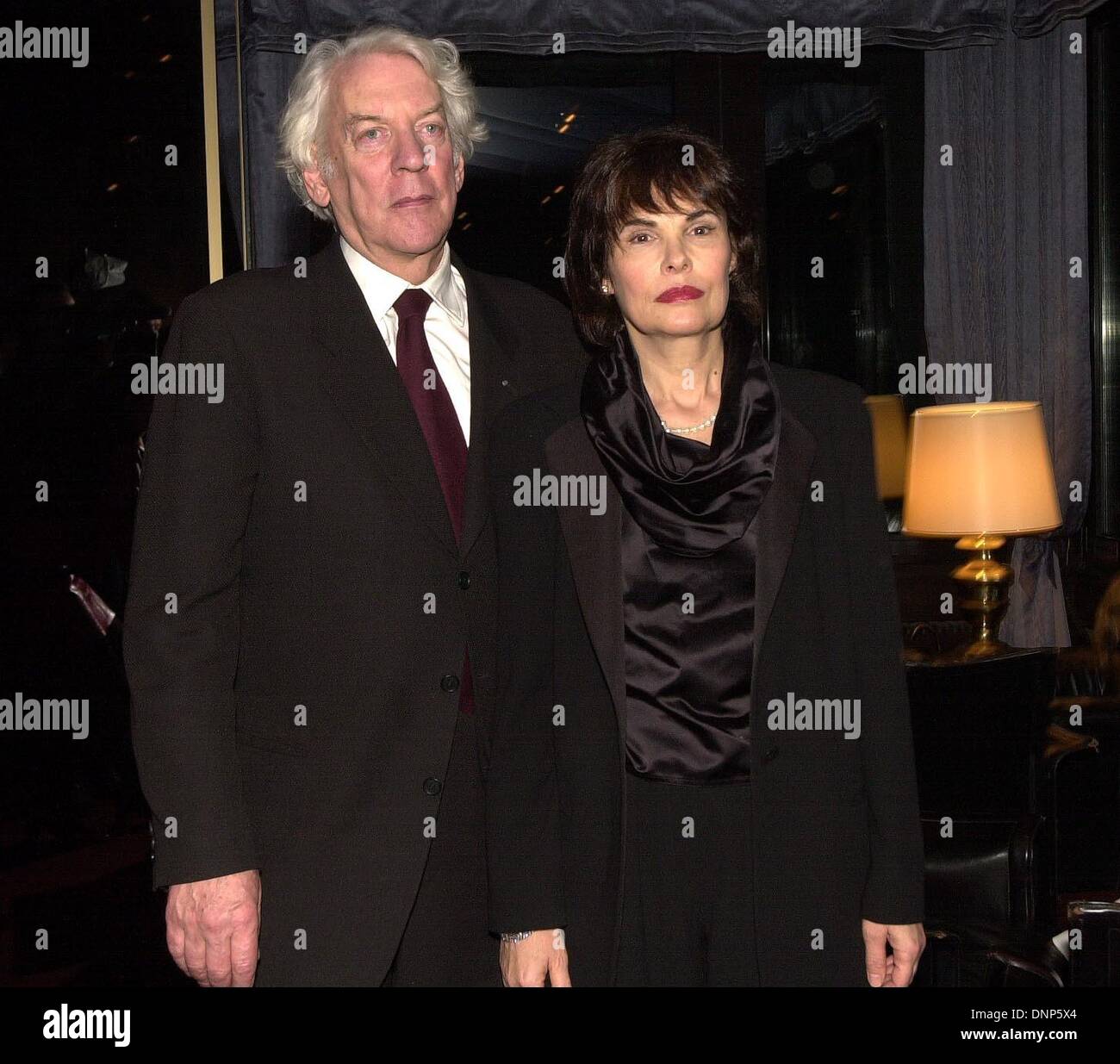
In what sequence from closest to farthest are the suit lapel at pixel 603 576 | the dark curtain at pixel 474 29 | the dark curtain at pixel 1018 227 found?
1. the suit lapel at pixel 603 576
2. the dark curtain at pixel 474 29
3. the dark curtain at pixel 1018 227

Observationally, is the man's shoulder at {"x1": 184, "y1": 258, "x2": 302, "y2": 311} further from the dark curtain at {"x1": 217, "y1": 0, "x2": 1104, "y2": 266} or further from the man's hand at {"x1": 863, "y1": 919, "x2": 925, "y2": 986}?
the dark curtain at {"x1": 217, "y1": 0, "x2": 1104, "y2": 266}

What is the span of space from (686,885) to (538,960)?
0.75 ft

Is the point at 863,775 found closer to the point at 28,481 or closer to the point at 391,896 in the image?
the point at 391,896

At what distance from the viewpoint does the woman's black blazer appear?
166 centimetres

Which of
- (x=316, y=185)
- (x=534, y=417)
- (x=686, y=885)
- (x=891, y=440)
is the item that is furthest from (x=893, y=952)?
(x=891, y=440)

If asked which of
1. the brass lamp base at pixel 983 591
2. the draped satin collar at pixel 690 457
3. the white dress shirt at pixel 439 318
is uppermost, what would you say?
the white dress shirt at pixel 439 318

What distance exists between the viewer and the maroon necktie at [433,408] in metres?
1.84

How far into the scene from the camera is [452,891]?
6.12ft

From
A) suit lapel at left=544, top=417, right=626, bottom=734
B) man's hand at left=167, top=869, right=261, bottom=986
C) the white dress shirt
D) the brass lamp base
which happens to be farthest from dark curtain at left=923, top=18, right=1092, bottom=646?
man's hand at left=167, top=869, right=261, bottom=986

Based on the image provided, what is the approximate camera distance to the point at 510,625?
5.51 feet

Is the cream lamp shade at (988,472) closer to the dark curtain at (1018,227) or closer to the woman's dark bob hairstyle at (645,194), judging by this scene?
the dark curtain at (1018,227)

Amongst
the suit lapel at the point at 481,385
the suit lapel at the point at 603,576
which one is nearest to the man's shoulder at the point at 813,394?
the suit lapel at the point at 603,576

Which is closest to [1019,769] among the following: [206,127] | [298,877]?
[298,877]

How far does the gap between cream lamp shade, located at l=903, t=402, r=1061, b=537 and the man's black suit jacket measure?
2.35 metres
